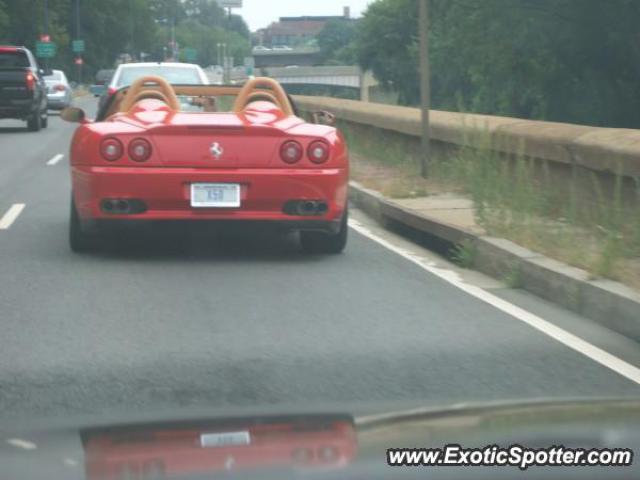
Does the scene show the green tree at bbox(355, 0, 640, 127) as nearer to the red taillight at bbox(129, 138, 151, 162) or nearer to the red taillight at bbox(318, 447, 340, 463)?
the red taillight at bbox(129, 138, 151, 162)

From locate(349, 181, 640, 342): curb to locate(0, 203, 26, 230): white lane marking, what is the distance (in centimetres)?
370

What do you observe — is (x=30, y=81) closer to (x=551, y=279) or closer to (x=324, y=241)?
(x=324, y=241)

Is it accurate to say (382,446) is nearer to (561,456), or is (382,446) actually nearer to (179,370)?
(561,456)

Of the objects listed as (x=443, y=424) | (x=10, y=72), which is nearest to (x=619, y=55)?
(x=10, y=72)

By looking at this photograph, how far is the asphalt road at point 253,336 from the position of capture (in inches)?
250

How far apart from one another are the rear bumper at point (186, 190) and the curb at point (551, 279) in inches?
51.6

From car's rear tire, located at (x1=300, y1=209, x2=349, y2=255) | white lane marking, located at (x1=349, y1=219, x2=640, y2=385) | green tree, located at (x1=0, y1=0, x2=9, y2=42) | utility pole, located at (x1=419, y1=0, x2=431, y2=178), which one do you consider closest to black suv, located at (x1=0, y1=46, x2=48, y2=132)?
utility pole, located at (x1=419, y1=0, x2=431, y2=178)

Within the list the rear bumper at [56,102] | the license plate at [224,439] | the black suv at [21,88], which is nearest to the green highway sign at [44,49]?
the rear bumper at [56,102]

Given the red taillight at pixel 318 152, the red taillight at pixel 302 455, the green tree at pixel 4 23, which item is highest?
the green tree at pixel 4 23

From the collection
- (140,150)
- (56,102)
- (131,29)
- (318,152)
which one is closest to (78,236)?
(140,150)

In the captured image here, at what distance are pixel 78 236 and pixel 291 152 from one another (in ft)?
5.93

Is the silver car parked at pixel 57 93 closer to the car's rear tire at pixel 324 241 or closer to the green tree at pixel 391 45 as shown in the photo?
the car's rear tire at pixel 324 241

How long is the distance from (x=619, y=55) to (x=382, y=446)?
4564 cm

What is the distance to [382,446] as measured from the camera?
308 cm
